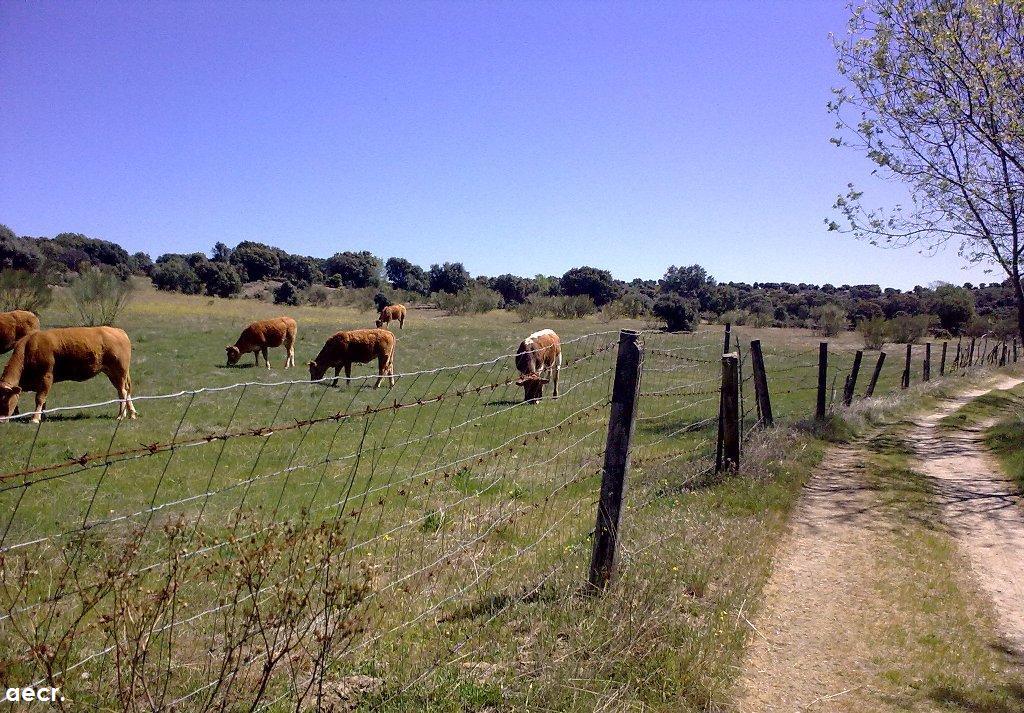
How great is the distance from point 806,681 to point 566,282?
7139 centimetres

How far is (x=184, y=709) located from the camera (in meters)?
2.89

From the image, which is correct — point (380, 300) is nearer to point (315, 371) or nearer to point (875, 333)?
point (875, 333)

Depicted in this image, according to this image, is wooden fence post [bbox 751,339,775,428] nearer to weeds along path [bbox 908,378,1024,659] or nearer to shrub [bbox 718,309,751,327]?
weeds along path [bbox 908,378,1024,659]

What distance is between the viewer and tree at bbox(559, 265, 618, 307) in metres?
71.6

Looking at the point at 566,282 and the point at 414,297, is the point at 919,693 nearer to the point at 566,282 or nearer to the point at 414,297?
the point at 414,297

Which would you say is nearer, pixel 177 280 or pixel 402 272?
pixel 177 280

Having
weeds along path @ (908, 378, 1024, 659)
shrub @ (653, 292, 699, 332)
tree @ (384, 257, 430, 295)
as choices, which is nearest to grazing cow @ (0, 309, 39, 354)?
weeds along path @ (908, 378, 1024, 659)

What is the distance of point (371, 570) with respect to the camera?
3.60 metres

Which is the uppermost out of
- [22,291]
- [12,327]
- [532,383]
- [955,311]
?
[955,311]

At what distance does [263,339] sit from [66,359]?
930 centimetres

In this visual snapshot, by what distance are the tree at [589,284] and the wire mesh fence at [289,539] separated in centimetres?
5587

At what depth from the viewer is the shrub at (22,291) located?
29.3m

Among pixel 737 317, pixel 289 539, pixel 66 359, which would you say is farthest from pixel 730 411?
pixel 737 317

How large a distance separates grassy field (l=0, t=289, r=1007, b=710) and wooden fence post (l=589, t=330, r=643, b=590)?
0.19m
